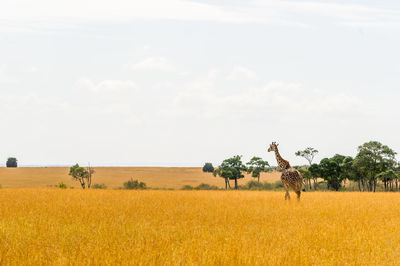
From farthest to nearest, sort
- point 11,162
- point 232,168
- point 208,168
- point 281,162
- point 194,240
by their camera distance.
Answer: point 11,162
point 208,168
point 232,168
point 281,162
point 194,240

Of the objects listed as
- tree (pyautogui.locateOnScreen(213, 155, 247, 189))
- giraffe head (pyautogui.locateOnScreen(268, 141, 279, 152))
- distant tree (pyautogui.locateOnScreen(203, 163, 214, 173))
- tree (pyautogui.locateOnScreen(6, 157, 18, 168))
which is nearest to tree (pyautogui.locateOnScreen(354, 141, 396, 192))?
tree (pyautogui.locateOnScreen(213, 155, 247, 189))

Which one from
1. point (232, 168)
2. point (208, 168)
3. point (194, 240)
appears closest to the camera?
point (194, 240)

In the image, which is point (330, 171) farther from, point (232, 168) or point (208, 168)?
point (208, 168)

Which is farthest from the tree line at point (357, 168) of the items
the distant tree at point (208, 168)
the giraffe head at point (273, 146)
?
the distant tree at point (208, 168)

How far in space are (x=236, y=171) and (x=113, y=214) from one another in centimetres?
4521

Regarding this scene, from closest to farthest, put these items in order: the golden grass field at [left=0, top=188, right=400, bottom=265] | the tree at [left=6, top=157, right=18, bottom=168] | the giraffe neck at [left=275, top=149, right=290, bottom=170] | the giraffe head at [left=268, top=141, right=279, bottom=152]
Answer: the golden grass field at [left=0, top=188, right=400, bottom=265] < the giraffe neck at [left=275, top=149, right=290, bottom=170] < the giraffe head at [left=268, top=141, right=279, bottom=152] < the tree at [left=6, top=157, right=18, bottom=168]

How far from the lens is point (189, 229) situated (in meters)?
9.99

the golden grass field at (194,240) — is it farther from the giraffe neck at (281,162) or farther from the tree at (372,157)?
the tree at (372,157)

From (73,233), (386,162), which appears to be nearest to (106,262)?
(73,233)

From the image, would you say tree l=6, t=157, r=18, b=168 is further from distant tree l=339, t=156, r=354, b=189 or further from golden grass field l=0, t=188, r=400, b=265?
golden grass field l=0, t=188, r=400, b=265

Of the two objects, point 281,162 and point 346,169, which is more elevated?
point 281,162

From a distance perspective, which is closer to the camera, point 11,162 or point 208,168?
point 208,168

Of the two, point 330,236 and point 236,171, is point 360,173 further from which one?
point 330,236

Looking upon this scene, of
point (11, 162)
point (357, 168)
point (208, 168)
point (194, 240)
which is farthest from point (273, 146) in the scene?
point (11, 162)
